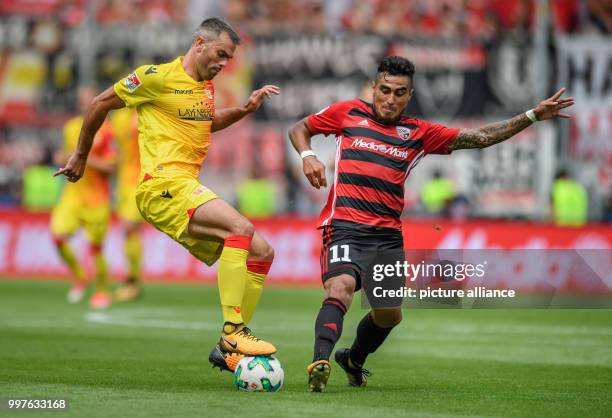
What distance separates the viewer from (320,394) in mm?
7816

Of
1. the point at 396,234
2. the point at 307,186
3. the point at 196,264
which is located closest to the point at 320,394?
the point at 396,234

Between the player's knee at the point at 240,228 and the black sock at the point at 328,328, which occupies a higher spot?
the player's knee at the point at 240,228

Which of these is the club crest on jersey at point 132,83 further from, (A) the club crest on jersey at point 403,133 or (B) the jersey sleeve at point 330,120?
(A) the club crest on jersey at point 403,133

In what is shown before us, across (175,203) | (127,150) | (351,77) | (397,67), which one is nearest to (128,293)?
(127,150)

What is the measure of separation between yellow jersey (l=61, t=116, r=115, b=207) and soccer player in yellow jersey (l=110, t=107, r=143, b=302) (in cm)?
45

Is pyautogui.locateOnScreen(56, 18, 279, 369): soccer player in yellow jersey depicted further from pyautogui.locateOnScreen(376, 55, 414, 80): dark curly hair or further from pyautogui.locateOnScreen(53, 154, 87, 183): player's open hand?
pyautogui.locateOnScreen(376, 55, 414, 80): dark curly hair

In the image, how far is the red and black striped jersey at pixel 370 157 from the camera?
8336mm

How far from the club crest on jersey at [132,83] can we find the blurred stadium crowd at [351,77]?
12.6 m

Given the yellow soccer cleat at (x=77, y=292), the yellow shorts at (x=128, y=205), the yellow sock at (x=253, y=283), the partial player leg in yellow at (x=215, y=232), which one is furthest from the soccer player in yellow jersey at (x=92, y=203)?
the yellow sock at (x=253, y=283)

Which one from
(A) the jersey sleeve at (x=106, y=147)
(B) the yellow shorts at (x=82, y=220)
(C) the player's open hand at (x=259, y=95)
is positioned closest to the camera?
(C) the player's open hand at (x=259, y=95)

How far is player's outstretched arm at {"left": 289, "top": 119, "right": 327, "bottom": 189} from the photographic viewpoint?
26.1ft

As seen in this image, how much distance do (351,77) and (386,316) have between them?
1453cm

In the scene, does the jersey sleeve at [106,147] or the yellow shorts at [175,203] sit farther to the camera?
the jersey sleeve at [106,147]

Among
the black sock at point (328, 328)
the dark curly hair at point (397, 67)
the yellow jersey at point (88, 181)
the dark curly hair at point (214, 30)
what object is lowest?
the black sock at point (328, 328)
